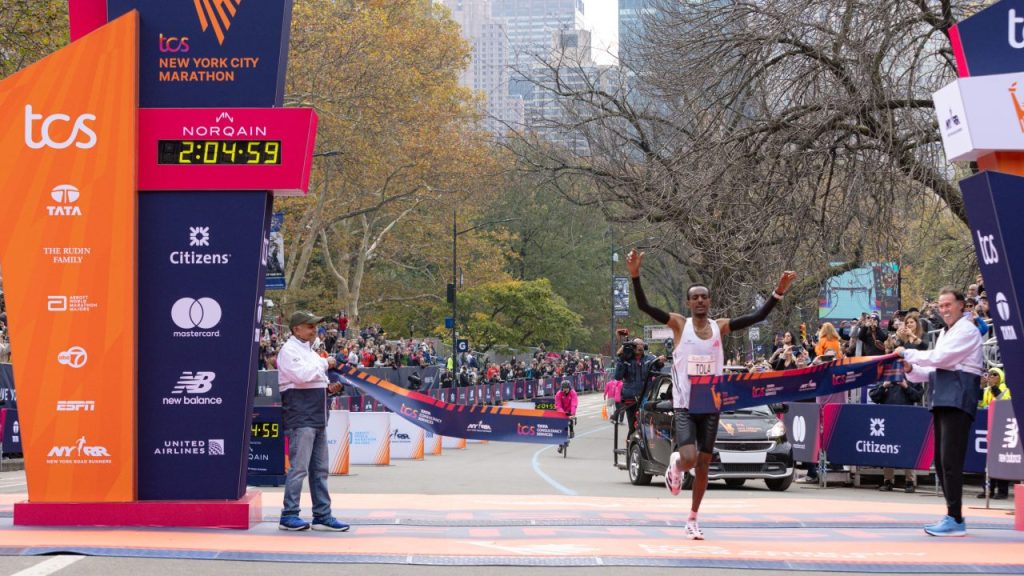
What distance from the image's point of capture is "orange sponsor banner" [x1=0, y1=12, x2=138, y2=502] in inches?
434

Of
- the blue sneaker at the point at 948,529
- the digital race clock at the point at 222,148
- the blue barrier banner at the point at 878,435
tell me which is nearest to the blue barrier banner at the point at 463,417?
the digital race clock at the point at 222,148

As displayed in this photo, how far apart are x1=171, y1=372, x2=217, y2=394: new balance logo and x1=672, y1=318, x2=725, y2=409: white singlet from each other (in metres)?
3.85

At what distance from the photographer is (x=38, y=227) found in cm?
1104

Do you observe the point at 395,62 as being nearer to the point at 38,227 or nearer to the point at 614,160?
the point at 614,160

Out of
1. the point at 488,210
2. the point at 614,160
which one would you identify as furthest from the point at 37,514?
the point at 488,210

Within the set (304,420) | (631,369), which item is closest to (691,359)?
(304,420)

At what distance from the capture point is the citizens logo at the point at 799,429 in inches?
872

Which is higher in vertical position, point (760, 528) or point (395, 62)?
point (395, 62)

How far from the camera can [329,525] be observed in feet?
37.2

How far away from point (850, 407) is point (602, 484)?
4088 millimetres

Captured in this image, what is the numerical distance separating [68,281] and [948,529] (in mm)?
7506

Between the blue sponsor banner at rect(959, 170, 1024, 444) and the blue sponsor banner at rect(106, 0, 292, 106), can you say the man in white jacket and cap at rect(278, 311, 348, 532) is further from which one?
the blue sponsor banner at rect(959, 170, 1024, 444)

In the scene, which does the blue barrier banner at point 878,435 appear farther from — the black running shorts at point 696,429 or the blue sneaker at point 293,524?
the blue sneaker at point 293,524

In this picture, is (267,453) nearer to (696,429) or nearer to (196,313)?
(196,313)
